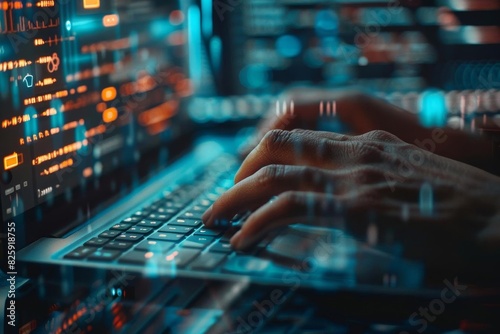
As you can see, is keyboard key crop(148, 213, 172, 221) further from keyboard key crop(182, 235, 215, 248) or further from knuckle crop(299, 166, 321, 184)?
knuckle crop(299, 166, 321, 184)

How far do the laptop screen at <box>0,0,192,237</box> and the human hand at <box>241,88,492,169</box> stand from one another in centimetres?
19

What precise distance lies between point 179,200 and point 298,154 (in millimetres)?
202

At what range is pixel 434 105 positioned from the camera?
964 mm

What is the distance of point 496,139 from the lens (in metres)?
0.81

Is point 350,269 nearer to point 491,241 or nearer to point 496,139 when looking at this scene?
point 491,241

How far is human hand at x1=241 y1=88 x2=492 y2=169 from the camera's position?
30.9 inches

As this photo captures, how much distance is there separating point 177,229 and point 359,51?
447 millimetres

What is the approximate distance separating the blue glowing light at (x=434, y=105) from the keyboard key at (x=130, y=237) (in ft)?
1.55

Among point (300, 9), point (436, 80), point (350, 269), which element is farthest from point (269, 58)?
point (350, 269)

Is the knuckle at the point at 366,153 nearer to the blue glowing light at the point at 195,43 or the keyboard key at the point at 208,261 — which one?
the keyboard key at the point at 208,261

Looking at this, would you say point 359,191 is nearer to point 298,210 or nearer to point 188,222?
point 298,210

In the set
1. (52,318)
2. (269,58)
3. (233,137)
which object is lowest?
(52,318)

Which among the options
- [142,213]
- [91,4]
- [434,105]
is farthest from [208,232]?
[434,105]

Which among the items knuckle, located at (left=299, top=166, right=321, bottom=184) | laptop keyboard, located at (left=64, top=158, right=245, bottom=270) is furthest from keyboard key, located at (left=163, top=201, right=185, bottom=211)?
knuckle, located at (left=299, top=166, right=321, bottom=184)
